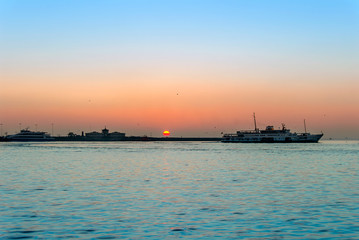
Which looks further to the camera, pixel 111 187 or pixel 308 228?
pixel 111 187

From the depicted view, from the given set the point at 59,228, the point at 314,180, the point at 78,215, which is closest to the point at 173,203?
the point at 78,215

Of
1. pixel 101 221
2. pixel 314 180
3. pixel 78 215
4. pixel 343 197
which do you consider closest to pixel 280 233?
pixel 101 221

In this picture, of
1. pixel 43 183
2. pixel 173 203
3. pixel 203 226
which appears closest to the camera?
pixel 203 226

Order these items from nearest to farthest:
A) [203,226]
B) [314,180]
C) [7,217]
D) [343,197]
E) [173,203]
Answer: [203,226], [7,217], [173,203], [343,197], [314,180]

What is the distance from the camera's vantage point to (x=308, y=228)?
20.9 metres

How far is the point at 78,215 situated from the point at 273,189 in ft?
56.3

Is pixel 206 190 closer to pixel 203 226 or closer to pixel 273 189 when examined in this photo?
pixel 273 189

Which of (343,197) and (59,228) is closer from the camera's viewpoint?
(59,228)

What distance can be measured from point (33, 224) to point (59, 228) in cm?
174

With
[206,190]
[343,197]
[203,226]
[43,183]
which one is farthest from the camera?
[43,183]

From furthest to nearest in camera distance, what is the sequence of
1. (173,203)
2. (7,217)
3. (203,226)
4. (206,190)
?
(206,190) < (173,203) < (7,217) < (203,226)

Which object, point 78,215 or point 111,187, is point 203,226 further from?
point 111,187

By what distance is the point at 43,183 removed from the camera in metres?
40.1

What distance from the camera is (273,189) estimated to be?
35906mm
